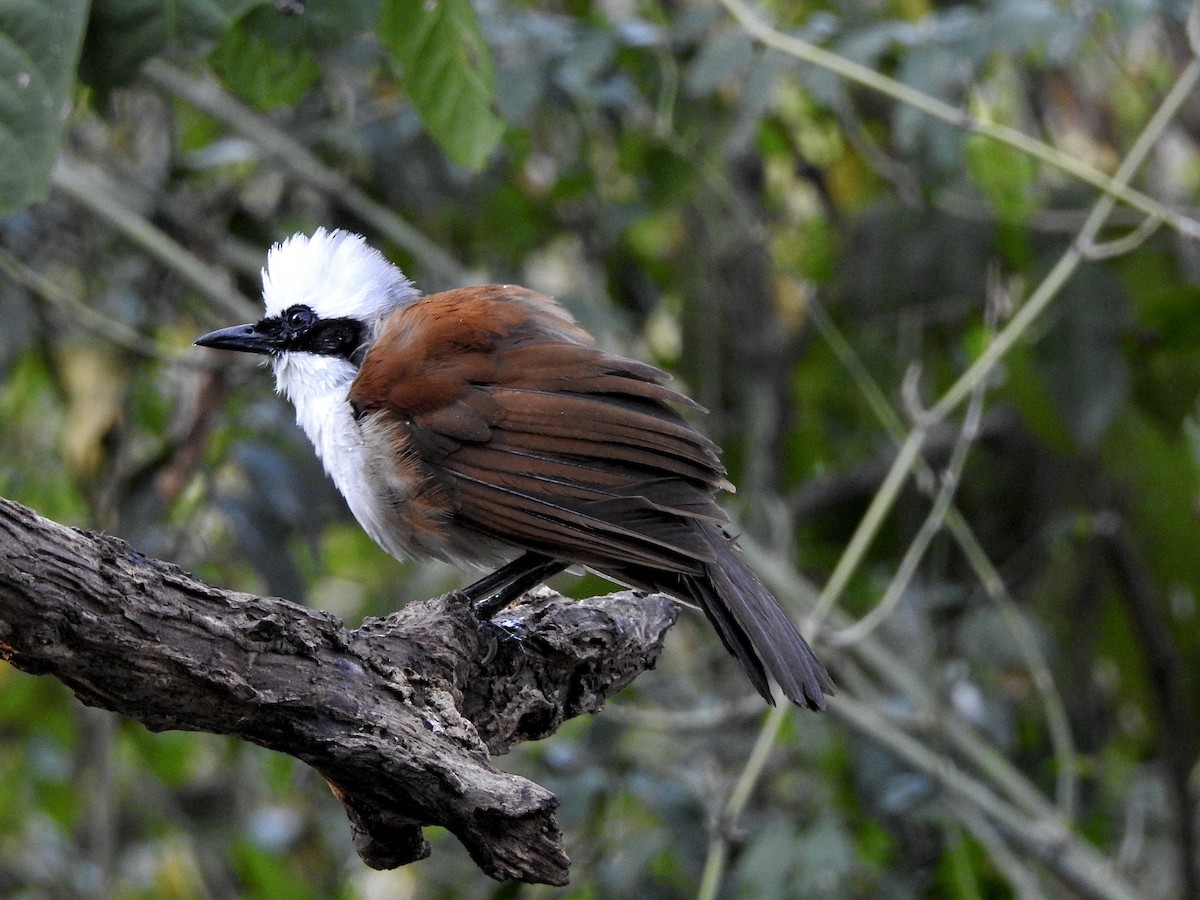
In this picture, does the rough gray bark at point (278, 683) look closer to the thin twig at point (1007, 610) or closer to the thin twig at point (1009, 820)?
the thin twig at point (1009, 820)

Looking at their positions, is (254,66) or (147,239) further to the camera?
(147,239)

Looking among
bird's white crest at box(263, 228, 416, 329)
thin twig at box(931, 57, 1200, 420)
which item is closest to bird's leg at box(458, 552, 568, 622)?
bird's white crest at box(263, 228, 416, 329)

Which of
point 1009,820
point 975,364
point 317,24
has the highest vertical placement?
point 975,364

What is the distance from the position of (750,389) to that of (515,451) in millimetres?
2702

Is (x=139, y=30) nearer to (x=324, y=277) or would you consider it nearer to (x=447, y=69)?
(x=447, y=69)

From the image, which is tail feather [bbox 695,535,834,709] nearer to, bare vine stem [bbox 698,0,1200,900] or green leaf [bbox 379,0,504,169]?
bare vine stem [bbox 698,0,1200,900]

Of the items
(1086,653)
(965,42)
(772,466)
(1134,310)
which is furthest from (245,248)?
(1086,653)

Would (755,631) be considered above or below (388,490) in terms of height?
below

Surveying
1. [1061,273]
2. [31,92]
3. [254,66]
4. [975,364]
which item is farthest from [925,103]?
[31,92]

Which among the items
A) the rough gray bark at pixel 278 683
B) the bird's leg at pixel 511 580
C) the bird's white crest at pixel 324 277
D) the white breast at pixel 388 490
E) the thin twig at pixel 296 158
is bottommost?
the rough gray bark at pixel 278 683

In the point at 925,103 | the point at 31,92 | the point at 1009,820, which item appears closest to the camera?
the point at 31,92

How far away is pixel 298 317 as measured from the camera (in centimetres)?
337

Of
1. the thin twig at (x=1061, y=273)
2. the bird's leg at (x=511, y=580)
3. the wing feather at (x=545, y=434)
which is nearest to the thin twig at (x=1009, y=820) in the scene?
the thin twig at (x=1061, y=273)

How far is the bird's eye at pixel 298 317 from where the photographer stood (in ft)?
11.0
